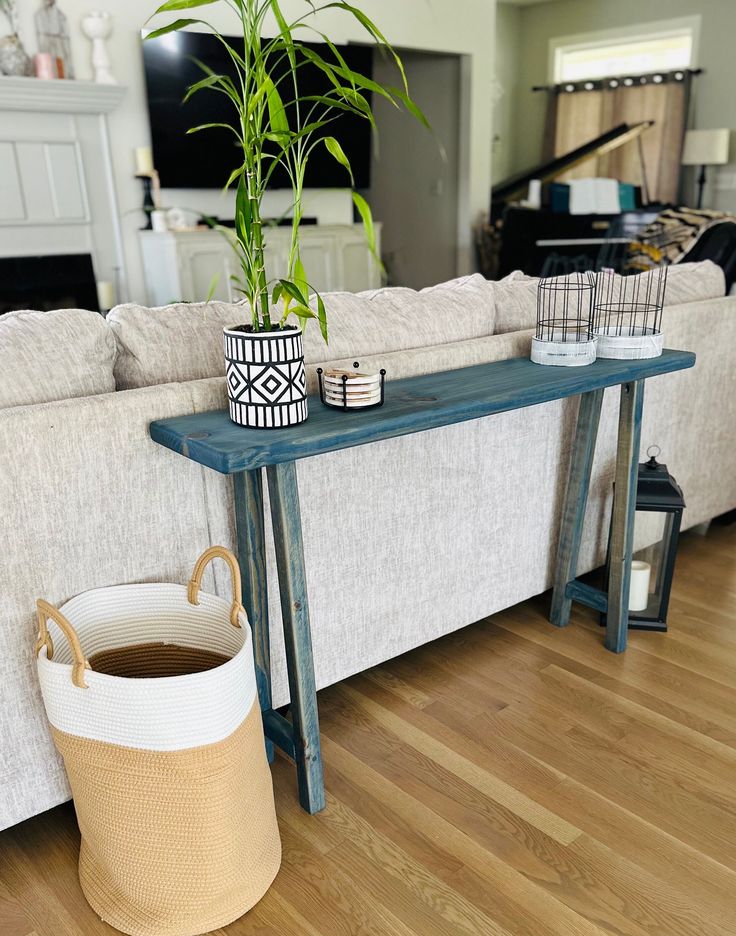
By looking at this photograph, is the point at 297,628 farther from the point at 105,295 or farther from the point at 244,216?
the point at 105,295

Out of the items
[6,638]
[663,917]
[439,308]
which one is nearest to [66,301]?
[439,308]

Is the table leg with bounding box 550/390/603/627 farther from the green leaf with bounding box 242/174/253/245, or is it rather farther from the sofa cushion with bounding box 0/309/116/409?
the sofa cushion with bounding box 0/309/116/409

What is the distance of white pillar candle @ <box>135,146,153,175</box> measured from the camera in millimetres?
4758

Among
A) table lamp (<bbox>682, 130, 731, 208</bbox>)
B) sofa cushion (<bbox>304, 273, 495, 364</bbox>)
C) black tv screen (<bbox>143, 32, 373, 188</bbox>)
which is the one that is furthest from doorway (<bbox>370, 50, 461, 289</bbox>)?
sofa cushion (<bbox>304, 273, 495, 364</bbox>)

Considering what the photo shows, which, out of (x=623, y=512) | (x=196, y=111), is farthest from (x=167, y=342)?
(x=196, y=111)

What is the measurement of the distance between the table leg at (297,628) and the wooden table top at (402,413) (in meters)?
0.10

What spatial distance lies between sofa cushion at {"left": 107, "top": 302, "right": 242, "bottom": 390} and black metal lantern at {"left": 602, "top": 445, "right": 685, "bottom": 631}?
1.19 meters

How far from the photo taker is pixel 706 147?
623 centimetres

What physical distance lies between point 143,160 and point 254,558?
13.0 feet

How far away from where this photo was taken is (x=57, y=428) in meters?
1.35

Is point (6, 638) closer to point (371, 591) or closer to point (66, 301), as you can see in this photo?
point (371, 591)

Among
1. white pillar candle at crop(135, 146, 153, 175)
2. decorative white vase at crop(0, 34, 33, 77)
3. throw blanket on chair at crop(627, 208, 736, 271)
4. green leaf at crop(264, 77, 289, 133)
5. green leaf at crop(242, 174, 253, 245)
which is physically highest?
decorative white vase at crop(0, 34, 33, 77)

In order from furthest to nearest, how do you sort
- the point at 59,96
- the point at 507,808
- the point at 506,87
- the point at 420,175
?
the point at 506,87 → the point at 420,175 → the point at 59,96 → the point at 507,808

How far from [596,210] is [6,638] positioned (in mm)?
5699
